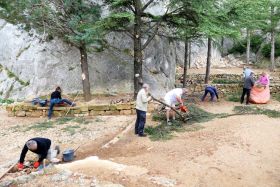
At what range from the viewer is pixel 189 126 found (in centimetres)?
1182

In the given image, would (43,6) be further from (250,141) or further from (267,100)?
(267,100)

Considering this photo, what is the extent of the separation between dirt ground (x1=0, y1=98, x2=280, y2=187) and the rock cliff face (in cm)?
394

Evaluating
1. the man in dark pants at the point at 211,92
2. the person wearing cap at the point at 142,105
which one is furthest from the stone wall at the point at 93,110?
the man in dark pants at the point at 211,92

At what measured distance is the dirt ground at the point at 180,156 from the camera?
738 centimetres

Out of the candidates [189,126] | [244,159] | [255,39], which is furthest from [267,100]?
[255,39]

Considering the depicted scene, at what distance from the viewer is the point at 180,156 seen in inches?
348

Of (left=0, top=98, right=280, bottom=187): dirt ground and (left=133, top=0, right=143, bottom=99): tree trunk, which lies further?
(left=133, top=0, right=143, bottom=99): tree trunk

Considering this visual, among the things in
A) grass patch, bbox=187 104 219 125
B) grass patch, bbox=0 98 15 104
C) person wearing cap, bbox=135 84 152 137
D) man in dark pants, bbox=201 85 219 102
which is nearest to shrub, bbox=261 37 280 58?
man in dark pants, bbox=201 85 219 102

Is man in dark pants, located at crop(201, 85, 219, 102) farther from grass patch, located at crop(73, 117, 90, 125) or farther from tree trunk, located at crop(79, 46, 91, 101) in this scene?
grass patch, located at crop(73, 117, 90, 125)

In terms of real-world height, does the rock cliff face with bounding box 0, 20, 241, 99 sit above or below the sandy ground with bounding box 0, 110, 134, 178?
above

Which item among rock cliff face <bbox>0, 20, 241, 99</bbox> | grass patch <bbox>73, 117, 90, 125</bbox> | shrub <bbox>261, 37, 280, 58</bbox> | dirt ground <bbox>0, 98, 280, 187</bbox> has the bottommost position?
dirt ground <bbox>0, 98, 280, 187</bbox>

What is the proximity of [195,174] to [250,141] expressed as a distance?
10.7ft

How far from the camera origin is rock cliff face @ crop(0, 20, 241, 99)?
54.1ft

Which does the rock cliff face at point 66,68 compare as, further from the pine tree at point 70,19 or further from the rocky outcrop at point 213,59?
the rocky outcrop at point 213,59
